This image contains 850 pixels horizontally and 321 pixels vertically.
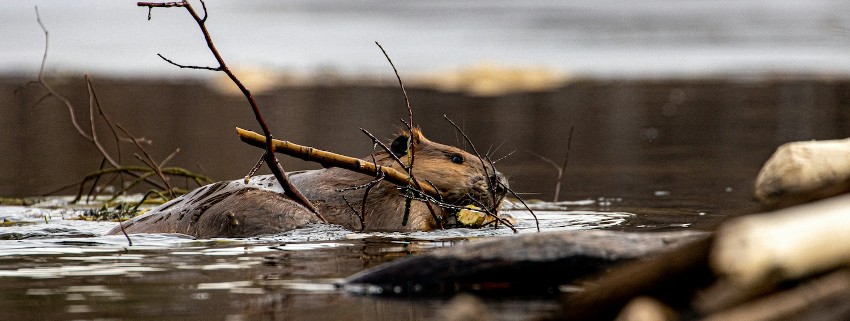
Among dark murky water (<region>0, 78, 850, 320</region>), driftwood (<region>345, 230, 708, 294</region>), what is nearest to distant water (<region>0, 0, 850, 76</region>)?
dark murky water (<region>0, 78, 850, 320</region>)

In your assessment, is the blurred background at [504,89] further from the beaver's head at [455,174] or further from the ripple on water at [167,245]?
the ripple on water at [167,245]

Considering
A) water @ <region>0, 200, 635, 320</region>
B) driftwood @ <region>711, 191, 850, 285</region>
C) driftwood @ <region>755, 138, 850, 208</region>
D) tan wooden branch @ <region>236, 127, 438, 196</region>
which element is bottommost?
water @ <region>0, 200, 635, 320</region>

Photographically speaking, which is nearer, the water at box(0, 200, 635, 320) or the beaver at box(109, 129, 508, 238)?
the water at box(0, 200, 635, 320)

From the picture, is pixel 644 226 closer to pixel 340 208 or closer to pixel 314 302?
pixel 340 208

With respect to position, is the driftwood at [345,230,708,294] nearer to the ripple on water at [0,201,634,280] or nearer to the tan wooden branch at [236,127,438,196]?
the ripple on water at [0,201,634,280]

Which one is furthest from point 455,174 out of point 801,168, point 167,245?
point 801,168

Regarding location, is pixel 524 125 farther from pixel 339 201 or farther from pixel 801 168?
pixel 801 168

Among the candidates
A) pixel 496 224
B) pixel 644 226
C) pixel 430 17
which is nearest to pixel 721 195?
pixel 644 226
